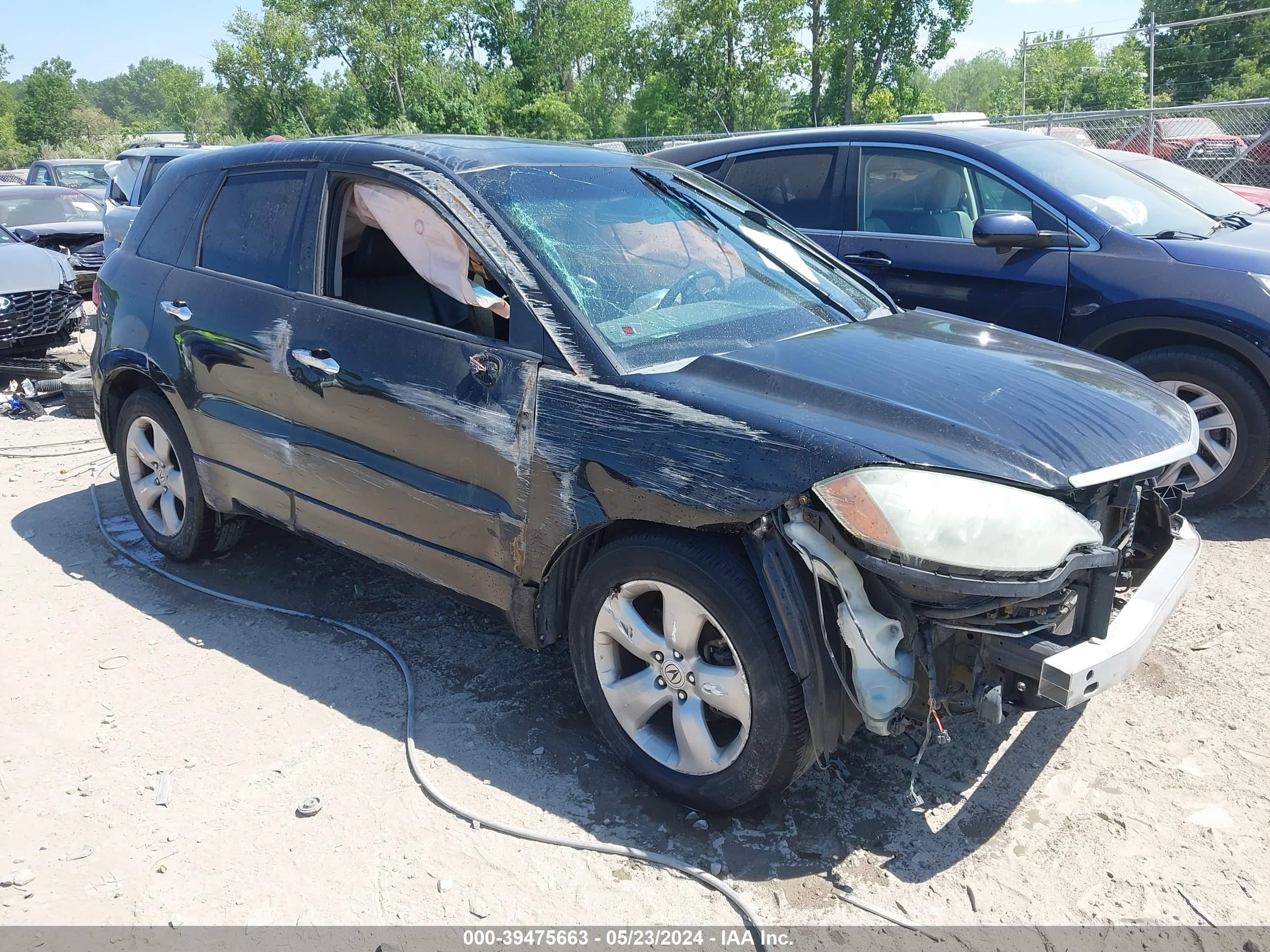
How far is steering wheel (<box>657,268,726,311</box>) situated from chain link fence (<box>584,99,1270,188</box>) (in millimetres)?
8658

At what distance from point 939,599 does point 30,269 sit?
9.54 metres

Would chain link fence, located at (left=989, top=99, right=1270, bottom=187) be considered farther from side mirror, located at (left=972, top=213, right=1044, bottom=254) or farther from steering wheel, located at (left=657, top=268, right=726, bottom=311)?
steering wheel, located at (left=657, top=268, right=726, bottom=311)

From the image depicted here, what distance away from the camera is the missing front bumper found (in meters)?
2.30

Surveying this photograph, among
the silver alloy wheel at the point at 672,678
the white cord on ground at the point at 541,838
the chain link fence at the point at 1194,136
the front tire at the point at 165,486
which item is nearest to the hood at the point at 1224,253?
the silver alloy wheel at the point at 672,678

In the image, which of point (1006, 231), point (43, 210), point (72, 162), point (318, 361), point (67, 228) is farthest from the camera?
point (72, 162)

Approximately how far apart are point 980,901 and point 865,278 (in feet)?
8.25

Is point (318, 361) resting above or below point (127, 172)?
below

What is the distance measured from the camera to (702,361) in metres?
2.87

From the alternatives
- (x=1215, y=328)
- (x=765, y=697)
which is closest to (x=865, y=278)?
(x=1215, y=328)

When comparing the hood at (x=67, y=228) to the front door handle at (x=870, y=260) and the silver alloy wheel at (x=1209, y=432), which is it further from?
the silver alloy wheel at (x=1209, y=432)

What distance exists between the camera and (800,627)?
2.44 m

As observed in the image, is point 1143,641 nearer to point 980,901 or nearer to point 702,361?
point 980,901

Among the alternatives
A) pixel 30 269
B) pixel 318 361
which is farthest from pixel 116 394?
pixel 30 269

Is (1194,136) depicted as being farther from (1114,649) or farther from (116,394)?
(116,394)
